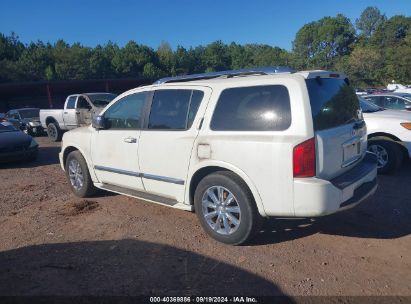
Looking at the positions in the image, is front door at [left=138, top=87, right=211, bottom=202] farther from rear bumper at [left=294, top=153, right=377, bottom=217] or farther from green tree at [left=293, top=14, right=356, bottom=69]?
green tree at [left=293, top=14, right=356, bottom=69]

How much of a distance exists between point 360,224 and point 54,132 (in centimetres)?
1319

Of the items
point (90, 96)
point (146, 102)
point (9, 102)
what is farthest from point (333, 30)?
point (146, 102)

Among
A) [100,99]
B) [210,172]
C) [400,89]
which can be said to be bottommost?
[400,89]

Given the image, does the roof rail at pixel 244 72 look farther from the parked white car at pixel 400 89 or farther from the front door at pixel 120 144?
the parked white car at pixel 400 89

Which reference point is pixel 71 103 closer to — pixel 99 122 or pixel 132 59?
pixel 99 122

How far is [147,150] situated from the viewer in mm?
4742

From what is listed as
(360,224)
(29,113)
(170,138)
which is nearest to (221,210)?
(170,138)

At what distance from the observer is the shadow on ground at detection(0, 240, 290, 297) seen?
328cm

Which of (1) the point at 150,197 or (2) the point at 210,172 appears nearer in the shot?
(2) the point at 210,172

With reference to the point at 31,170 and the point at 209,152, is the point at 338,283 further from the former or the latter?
the point at 31,170

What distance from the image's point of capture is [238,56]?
350 feet

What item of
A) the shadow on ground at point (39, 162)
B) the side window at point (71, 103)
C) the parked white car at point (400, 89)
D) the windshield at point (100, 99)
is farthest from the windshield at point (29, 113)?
the parked white car at point (400, 89)

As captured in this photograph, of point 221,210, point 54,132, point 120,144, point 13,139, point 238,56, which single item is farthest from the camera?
point 238,56

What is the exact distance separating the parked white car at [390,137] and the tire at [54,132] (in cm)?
1176
